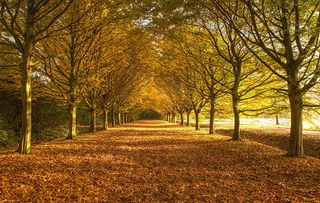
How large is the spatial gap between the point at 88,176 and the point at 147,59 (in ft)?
78.0

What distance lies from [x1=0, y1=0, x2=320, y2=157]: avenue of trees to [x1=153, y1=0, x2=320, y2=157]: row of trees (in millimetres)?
48

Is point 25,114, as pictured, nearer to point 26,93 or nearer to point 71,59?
point 26,93

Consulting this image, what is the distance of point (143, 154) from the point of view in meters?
11.8

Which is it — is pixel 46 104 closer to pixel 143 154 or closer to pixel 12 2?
pixel 12 2

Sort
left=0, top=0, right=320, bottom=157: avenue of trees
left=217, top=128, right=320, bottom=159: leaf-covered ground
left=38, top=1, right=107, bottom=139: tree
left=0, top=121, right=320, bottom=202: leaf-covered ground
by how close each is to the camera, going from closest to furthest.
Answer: left=0, top=121, right=320, bottom=202: leaf-covered ground, left=0, top=0, right=320, bottom=157: avenue of trees, left=38, top=1, right=107, bottom=139: tree, left=217, top=128, right=320, bottom=159: leaf-covered ground

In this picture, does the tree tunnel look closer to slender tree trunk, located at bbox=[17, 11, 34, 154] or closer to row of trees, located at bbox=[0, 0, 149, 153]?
row of trees, located at bbox=[0, 0, 149, 153]

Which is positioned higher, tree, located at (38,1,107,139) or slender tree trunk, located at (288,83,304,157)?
tree, located at (38,1,107,139)

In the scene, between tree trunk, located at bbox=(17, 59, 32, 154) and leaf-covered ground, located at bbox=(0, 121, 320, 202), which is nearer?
leaf-covered ground, located at bbox=(0, 121, 320, 202)

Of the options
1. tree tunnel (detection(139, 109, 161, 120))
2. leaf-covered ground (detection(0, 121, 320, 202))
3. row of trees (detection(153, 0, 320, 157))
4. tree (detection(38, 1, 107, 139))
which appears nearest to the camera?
leaf-covered ground (detection(0, 121, 320, 202))

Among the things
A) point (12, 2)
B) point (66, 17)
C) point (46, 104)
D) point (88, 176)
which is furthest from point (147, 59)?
point (88, 176)

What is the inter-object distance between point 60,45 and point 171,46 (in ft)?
31.6

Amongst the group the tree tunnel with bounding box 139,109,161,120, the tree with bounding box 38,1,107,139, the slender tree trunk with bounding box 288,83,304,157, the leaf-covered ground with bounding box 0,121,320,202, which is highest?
the tree with bounding box 38,1,107,139

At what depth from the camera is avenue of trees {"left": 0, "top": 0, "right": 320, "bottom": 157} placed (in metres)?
10.7

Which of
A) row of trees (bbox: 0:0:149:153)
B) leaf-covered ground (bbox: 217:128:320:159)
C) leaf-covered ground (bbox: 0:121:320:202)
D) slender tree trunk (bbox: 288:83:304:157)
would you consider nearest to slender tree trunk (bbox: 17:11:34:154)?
row of trees (bbox: 0:0:149:153)
